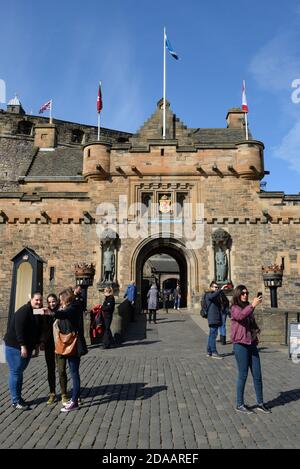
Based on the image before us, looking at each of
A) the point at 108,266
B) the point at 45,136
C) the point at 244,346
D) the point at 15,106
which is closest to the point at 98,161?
the point at 108,266

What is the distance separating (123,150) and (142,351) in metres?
12.8

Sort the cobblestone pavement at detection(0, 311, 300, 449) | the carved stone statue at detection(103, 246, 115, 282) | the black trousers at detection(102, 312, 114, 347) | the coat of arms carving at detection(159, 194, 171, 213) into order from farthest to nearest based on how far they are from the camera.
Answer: the coat of arms carving at detection(159, 194, 171, 213)
the carved stone statue at detection(103, 246, 115, 282)
the black trousers at detection(102, 312, 114, 347)
the cobblestone pavement at detection(0, 311, 300, 449)

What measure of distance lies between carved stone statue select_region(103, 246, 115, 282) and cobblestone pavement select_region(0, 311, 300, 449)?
32.1 ft

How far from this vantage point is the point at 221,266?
18.7 meters

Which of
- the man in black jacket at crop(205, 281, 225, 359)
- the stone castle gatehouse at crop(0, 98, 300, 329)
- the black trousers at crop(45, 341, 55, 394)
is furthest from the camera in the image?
the stone castle gatehouse at crop(0, 98, 300, 329)

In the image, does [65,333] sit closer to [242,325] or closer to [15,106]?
[242,325]

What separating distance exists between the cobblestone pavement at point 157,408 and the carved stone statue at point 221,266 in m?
9.50

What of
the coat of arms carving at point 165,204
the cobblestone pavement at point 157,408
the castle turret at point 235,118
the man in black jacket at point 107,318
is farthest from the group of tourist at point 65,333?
the castle turret at point 235,118

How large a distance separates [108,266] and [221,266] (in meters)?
5.51

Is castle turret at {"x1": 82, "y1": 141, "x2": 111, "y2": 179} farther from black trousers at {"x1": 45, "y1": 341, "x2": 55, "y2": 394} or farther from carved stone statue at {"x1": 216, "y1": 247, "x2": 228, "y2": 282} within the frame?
black trousers at {"x1": 45, "y1": 341, "x2": 55, "y2": 394}

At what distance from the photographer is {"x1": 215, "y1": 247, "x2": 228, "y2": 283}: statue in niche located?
18606mm

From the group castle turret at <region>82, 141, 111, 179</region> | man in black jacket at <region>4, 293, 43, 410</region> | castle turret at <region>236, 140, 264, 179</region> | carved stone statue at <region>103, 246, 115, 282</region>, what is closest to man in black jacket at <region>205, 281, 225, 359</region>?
man in black jacket at <region>4, 293, 43, 410</region>
